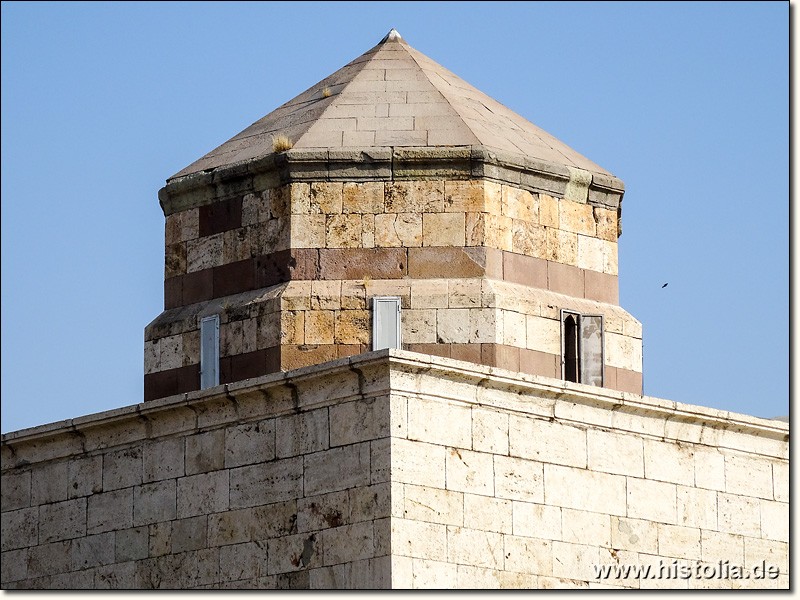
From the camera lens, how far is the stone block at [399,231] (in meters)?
17.1

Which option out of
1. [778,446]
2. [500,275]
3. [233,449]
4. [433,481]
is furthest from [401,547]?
[778,446]

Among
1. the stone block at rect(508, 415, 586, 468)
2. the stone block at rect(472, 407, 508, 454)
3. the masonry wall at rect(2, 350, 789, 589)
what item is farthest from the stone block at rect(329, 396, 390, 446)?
the stone block at rect(508, 415, 586, 468)

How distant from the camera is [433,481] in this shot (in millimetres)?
15188

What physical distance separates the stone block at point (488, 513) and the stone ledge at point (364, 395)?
845mm

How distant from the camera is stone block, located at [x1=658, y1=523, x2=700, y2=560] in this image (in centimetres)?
1652

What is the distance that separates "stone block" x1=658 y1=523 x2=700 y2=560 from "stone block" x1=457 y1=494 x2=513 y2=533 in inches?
68.3

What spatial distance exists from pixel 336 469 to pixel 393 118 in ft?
13.5

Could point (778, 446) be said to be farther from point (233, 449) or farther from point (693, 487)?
point (233, 449)

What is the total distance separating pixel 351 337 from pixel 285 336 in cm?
61

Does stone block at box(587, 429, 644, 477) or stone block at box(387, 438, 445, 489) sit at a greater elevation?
stone block at box(587, 429, 644, 477)

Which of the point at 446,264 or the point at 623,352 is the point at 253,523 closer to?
the point at 446,264

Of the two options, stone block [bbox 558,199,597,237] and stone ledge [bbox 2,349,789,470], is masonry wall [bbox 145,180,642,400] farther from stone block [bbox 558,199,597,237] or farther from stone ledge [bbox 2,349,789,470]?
stone ledge [bbox 2,349,789,470]

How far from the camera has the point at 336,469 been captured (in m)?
15.4

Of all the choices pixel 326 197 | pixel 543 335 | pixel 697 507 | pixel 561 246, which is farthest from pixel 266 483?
pixel 697 507
